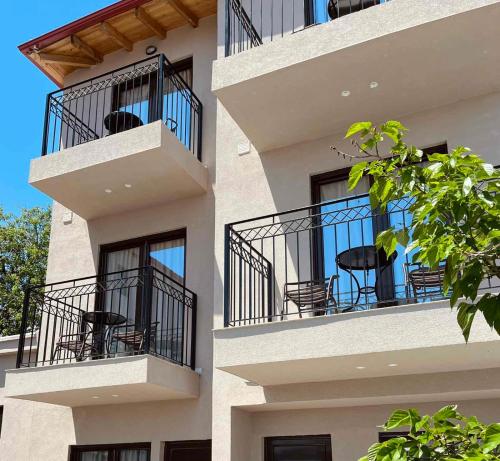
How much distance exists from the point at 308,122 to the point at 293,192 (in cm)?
98

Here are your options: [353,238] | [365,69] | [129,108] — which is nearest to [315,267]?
[353,238]

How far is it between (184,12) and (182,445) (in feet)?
23.9

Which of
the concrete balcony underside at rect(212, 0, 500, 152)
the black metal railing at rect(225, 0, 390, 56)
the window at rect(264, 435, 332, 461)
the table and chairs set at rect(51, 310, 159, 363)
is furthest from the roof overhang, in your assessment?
the window at rect(264, 435, 332, 461)

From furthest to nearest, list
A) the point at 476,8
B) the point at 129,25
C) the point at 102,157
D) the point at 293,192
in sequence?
the point at 129,25
the point at 102,157
the point at 293,192
the point at 476,8

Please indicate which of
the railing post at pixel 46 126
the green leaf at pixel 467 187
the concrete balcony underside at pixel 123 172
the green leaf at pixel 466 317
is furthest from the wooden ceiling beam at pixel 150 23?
the green leaf at pixel 466 317

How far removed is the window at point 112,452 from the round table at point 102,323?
56.3 inches

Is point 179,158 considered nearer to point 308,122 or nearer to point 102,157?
point 102,157

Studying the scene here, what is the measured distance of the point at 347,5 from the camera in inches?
347

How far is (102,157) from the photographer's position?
9.53m

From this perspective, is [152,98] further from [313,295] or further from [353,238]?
[313,295]

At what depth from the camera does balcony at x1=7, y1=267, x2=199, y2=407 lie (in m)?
8.30

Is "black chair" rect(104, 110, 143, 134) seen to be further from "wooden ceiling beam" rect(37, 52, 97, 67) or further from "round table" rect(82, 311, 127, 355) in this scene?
"round table" rect(82, 311, 127, 355)

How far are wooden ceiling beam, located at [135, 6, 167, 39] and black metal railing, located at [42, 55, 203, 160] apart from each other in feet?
1.66

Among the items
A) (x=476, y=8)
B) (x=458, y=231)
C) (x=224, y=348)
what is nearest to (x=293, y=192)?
(x=224, y=348)
